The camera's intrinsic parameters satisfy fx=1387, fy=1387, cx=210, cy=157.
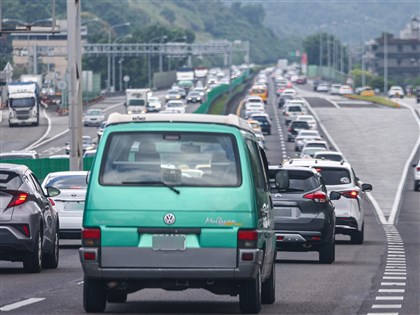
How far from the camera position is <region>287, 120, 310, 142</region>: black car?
87750 mm

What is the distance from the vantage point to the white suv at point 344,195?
1111 inches

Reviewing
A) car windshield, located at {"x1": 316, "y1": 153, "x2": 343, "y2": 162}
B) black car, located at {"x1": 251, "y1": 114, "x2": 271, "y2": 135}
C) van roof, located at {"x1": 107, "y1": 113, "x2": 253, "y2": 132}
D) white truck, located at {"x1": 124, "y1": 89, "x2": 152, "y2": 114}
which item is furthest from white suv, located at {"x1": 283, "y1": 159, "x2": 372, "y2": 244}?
white truck, located at {"x1": 124, "y1": 89, "x2": 152, "y2": 114}

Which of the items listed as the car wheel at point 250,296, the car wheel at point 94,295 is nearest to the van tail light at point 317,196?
the car wheel at point 250,296

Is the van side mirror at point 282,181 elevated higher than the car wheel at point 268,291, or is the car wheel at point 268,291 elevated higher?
the van side mirror at point 282,181

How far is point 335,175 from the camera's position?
94.0ft

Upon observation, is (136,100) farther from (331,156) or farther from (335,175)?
(335,175)

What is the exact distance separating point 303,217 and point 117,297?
8.54 metres

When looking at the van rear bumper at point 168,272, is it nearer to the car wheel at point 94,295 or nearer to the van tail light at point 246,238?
the van tail light at point 246,238

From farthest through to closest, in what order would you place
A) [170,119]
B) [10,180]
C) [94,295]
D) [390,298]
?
[10,180] < [390,298] < [94,295] < [170,119]

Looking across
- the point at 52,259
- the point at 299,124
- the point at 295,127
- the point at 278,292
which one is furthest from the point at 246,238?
the point at 299,124

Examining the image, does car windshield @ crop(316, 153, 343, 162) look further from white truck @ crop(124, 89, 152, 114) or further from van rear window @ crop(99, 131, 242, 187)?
white truck @ crop(124, 89, 152, 114)

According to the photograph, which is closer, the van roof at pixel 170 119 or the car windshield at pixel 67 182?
the van roof at pixel 170 119

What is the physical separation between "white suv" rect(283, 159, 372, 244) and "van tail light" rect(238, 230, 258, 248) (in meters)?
15.1

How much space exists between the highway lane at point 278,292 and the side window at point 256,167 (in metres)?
1.34
